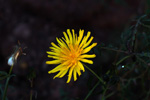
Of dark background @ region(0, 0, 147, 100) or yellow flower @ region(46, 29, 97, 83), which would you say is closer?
yellow flower @ region(46, 29, 97, 83)

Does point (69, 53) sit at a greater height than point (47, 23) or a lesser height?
lesser

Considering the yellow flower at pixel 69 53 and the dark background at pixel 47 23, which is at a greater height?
the dark background at pixel 47 23

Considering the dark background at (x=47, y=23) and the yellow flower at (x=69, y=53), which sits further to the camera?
the dark background at (x=47, y=23)

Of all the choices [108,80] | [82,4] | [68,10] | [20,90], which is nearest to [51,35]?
[68,10]

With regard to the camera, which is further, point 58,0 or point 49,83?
point 58,0

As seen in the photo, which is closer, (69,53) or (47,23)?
(69,53)

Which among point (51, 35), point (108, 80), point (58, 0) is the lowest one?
point (108, 80)

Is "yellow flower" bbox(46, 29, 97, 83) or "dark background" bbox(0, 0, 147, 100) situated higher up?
"dark background" bbox(0, 0, 147, 100)

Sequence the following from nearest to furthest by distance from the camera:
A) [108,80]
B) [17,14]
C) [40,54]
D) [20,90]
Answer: [108,80] < [20,90] < [40,54] < [17,14]

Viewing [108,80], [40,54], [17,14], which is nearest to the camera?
[108,80]

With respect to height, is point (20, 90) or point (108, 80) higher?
point (20, 90)

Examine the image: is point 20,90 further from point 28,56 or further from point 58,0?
point 58,0
